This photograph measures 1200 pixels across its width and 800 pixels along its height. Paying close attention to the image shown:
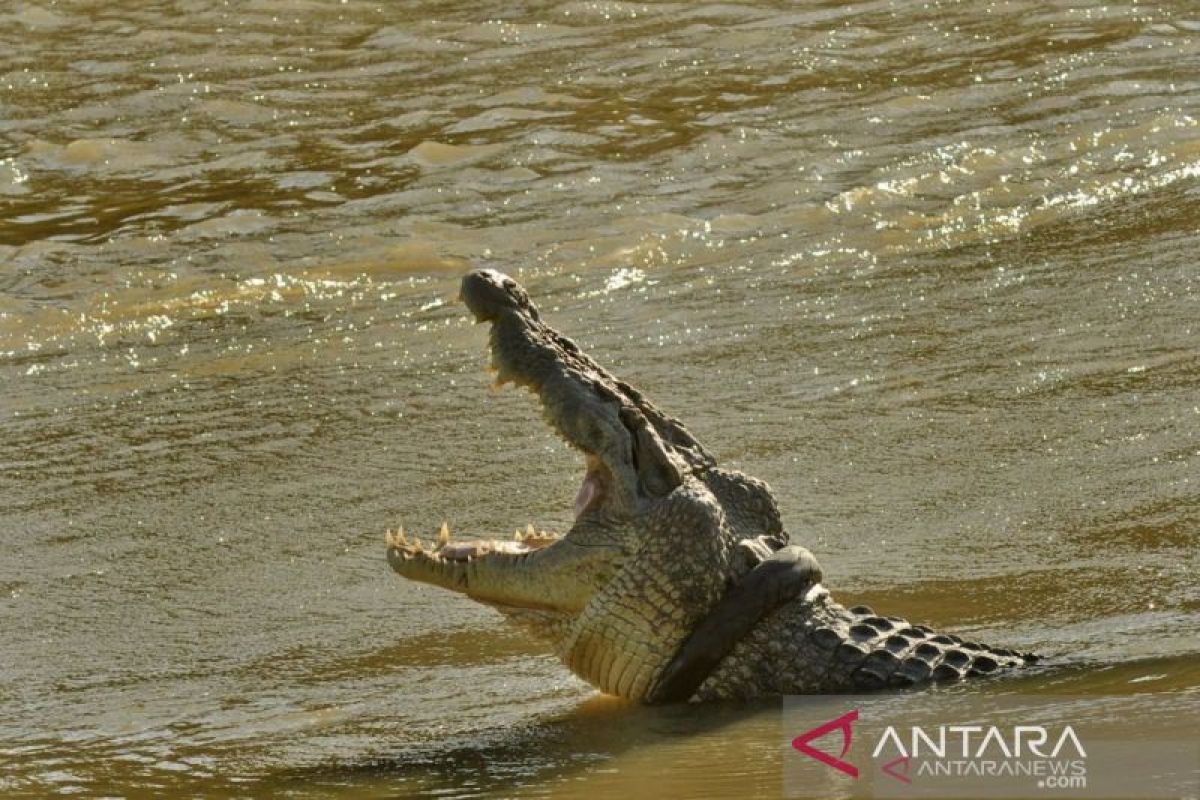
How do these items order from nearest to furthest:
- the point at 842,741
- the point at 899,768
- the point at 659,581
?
the point at 899,768 < the point at 842,741 < the point at 659,581

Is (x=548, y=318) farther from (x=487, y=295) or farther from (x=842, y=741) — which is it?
(x=842, y=741)

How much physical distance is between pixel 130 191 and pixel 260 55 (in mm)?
2684

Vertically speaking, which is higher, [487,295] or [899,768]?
[487,295]

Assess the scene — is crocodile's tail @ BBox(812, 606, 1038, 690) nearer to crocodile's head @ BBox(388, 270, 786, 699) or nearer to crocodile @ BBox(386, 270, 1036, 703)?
crocodile @ BBox(386, 270, 1036, 703)

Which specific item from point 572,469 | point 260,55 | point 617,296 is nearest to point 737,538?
point 572,469

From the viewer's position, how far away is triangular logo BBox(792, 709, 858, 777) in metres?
4.07

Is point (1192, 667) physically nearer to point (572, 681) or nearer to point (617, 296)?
point (572, 681)

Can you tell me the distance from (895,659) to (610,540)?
74 cm

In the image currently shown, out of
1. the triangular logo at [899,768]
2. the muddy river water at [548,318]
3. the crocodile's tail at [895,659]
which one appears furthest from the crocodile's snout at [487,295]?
the triangular logo at [899,768]

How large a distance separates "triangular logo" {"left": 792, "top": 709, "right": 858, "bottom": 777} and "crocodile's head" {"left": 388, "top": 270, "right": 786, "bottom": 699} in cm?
47

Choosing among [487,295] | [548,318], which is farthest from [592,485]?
[548,318]

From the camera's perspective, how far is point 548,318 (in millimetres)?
8578

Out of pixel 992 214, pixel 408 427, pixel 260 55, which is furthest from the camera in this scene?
pixel 260 55

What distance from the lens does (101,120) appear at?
11.8 m
